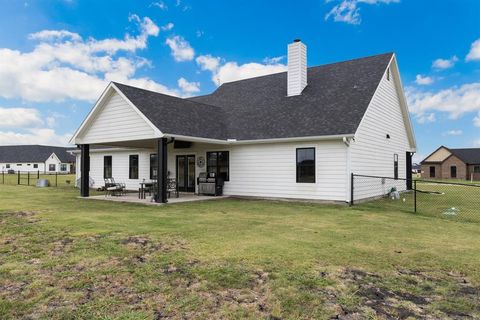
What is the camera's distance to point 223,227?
8.09 m

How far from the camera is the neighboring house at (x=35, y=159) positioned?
69688 millimetres

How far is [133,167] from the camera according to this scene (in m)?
20.9

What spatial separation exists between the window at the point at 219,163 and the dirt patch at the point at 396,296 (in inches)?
463

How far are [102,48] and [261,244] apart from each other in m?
19.7

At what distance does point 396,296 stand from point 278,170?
1071 cm

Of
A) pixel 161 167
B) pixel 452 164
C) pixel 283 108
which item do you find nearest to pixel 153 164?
pixel 161 167

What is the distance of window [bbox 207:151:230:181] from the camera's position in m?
16.3

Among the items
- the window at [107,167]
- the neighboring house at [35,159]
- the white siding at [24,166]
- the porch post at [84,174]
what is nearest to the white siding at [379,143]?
the porch post at [84,174]

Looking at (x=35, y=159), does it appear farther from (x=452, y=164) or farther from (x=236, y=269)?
(x=236, y=269)

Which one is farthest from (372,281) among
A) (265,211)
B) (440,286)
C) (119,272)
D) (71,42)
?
(71,42)

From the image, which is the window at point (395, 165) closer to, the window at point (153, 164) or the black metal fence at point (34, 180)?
the window at point (153, 164)

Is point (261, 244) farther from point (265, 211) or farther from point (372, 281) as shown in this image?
point (265, 211)

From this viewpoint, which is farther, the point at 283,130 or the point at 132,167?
the point at 132,167

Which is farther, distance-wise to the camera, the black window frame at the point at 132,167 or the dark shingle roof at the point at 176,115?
the black window frame at the point at 132,167
